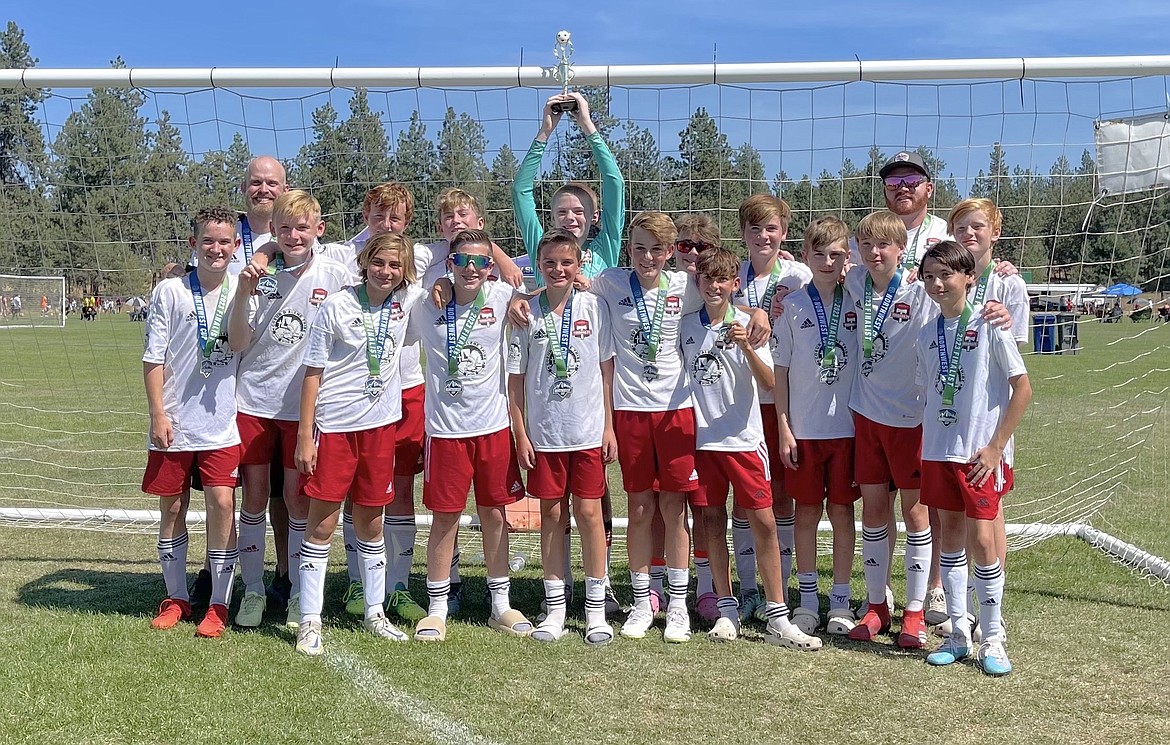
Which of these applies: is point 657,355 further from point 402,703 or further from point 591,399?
point 402,703

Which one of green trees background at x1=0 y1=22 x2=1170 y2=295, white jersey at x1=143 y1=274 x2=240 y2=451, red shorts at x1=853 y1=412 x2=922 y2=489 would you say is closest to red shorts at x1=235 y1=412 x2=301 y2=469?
white jersey at x1=143 y1=274 x2=240 y2=451

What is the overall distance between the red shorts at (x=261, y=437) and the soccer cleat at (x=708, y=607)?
2.18 metres

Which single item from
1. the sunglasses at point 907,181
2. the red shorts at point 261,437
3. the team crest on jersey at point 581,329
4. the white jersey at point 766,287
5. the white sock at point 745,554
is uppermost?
the sunglasses at point 907,181

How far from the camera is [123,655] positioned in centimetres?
461

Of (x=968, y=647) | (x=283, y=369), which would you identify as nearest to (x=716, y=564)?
(x=968, y=647)

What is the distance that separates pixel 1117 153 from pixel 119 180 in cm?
603

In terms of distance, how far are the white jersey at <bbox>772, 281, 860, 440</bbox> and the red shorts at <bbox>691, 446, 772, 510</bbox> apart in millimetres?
275

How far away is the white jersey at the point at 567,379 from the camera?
193 inches

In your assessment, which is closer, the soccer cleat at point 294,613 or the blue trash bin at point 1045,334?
the soccer cleat at point 294,613

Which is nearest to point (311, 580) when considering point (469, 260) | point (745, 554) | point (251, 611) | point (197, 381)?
point (251, 611)

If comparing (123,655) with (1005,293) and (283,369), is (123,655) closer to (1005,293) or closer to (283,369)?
(283,369)

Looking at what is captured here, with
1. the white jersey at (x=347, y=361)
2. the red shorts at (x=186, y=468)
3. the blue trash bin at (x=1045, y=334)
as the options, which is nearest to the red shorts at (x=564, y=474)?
the white jersey at (x=347, y=361)

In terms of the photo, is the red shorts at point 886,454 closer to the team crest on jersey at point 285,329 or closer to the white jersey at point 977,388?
the white jersey at point 977,388

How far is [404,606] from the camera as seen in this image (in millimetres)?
5301
